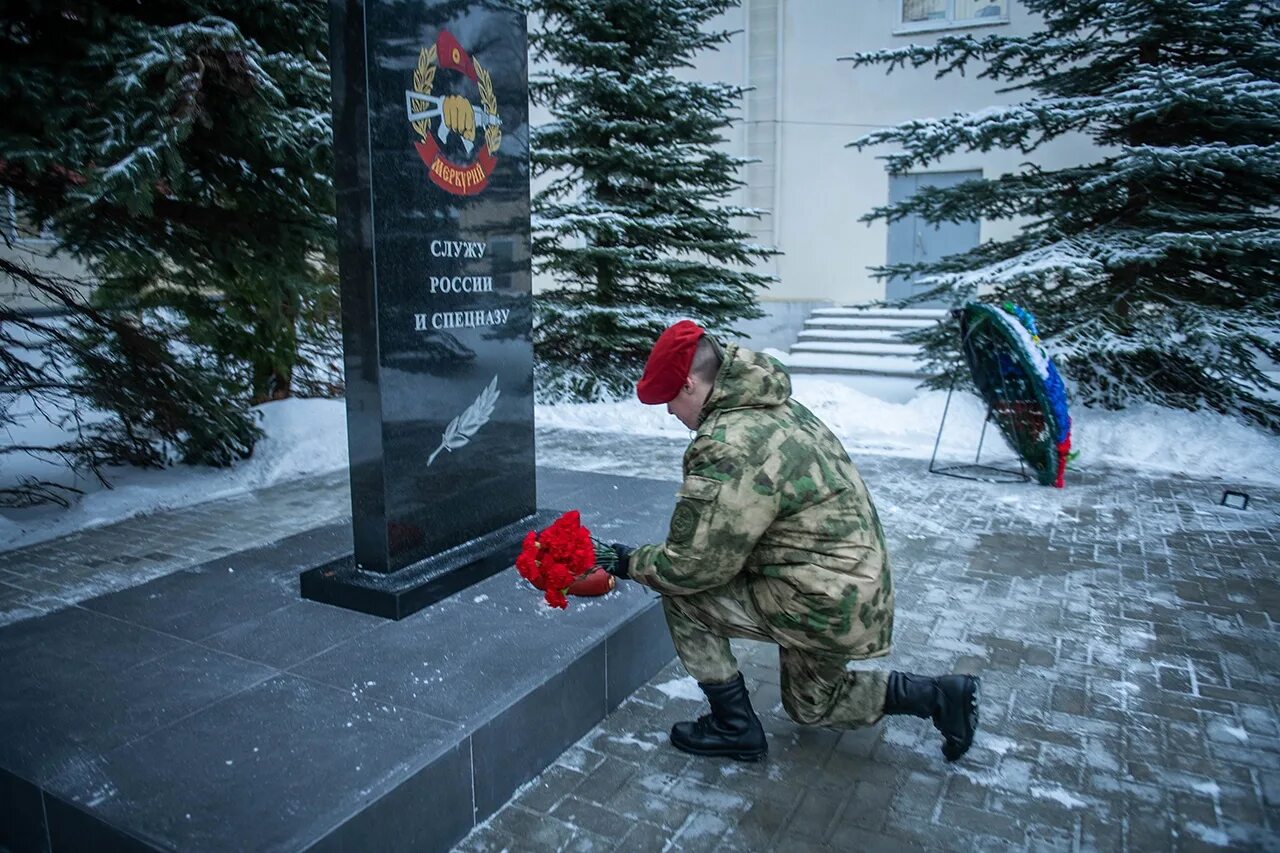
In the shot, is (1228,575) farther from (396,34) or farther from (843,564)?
(396,34)

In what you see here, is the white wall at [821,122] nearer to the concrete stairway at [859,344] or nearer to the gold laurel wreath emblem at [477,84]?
the concrete stairway at [859,344]

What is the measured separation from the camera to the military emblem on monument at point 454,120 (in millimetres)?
3877

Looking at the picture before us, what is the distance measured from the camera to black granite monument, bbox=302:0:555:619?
146 inches

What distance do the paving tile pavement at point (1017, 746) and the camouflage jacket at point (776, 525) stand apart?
53 centimetres

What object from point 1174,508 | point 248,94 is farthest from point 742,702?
point 1174,508

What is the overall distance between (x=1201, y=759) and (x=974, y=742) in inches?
29.4

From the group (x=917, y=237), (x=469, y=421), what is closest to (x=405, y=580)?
(x=469, y=421)

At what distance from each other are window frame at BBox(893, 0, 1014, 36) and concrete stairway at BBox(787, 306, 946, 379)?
4829 millimetres

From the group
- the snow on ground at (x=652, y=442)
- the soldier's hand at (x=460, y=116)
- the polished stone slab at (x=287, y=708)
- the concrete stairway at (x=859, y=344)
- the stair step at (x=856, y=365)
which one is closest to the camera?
the polished stone slab at (x=287, y=708)

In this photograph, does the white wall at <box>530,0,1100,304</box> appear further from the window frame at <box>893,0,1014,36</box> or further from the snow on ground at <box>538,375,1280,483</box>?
the snow on ground at <box>538,375,1280,483</box>

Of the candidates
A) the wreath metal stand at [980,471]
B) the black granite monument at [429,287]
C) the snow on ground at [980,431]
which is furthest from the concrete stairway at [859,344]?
the black granite monument at [429,287]

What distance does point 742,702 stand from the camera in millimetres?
3068

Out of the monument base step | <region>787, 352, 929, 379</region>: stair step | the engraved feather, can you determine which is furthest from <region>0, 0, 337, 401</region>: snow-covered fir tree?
<region>787, 352, 929, 379</region>: stair step

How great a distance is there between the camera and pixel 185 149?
18.1ft
